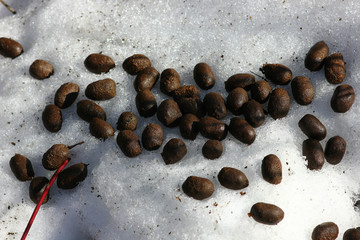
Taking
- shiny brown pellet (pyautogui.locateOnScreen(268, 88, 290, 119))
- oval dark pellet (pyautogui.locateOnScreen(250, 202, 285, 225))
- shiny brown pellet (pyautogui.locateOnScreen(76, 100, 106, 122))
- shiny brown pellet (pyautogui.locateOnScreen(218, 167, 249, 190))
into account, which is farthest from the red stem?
shiny brown pellet (pyautogui.locateOnScreen(268, 88, 290, 119))

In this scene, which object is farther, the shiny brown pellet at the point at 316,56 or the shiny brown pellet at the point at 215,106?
the shiny brown pellet at the point at 316,56

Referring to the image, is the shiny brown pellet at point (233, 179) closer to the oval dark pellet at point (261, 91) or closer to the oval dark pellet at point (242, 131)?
the oval dark pellet at point (242, 131)

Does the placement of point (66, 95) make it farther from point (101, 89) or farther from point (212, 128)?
point (212, 128)

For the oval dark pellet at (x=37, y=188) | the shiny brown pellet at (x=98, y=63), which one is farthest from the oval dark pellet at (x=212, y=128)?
the oval dark pellet at (x=37, y=188)

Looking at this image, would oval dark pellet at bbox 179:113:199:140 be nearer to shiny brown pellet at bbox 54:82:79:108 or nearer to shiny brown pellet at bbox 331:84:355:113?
shiny brown pellet at bbox 54:82:79:108

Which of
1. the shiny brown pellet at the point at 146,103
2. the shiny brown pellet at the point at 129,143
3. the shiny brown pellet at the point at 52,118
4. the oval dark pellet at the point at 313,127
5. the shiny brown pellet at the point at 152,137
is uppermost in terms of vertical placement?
the oval dark pellet at the point at 313,127

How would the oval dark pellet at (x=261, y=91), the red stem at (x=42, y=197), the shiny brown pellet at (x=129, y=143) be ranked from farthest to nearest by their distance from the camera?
the oval dark pellet at (x=261, y=91)
the shiny brown pellet at (x=129, y=143)
the red stem at (x=42, y=197)

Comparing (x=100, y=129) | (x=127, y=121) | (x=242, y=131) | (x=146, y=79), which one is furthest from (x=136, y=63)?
(x=242, y=131)
